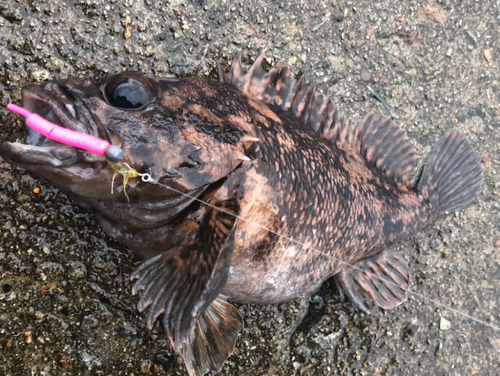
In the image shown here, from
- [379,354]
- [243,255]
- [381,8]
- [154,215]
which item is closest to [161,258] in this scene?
[154,215]

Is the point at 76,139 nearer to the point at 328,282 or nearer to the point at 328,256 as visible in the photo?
the point at 328,256

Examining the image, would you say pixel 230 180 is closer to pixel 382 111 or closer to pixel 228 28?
pixel 228 28

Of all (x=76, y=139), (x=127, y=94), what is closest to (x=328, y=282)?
(x=127, y=94)

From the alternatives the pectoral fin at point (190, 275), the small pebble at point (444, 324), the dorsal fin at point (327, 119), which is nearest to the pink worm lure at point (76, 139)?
the pectoral fin at point (190, 275)

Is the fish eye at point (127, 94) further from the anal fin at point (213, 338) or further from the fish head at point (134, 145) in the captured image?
the anal fin at point (213, 338)

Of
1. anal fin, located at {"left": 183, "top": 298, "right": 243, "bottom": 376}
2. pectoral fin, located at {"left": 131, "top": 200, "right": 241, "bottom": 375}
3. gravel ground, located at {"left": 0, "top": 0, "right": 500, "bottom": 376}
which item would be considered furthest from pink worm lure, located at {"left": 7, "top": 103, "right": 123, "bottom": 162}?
anal fin, located at {"left": 183, "top": 298, "right": 243, "bottom": 376}

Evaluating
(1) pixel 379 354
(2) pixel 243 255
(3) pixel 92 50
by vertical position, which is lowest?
(1) pixel 379 354

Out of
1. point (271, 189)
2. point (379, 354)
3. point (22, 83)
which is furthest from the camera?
point (379, 354)
